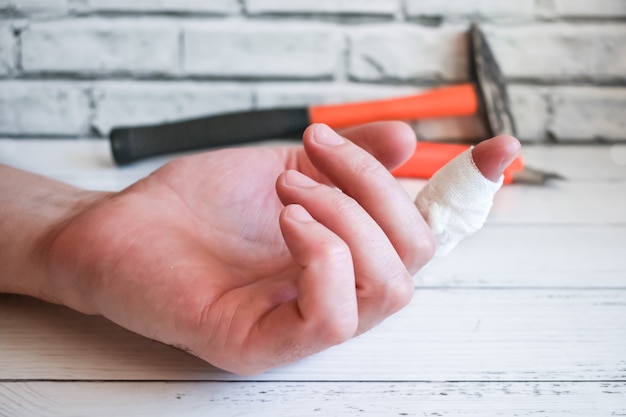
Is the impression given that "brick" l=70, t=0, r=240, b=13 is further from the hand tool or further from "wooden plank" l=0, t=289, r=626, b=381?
"wooden plank" l=0, t=289, r=626, b=381

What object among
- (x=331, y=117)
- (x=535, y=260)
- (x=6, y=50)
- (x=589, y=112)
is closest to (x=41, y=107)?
(x=6, y=50)

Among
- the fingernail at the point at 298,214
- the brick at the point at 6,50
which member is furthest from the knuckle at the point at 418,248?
the brick at the point at 6,50

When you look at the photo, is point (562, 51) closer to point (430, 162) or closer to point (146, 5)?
point (430, 162)

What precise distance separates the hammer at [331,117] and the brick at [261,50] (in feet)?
0.42

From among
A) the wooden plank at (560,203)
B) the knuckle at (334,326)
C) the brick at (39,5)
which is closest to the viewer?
the knuckle at (334,326)

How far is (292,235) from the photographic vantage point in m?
0.43

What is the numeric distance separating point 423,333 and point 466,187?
146mm

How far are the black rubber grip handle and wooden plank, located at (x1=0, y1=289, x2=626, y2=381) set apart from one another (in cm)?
41

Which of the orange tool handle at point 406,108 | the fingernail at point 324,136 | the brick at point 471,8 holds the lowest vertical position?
the fingernail at point 324,136

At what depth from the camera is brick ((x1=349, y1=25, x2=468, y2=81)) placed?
1.16 meters

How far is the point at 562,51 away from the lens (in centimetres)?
119

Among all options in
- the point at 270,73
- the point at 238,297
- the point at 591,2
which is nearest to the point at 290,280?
the point at 238,297

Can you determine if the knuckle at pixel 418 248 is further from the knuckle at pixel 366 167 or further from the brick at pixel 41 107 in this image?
the brick at pixel 41 107

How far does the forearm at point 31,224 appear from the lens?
582 mm
